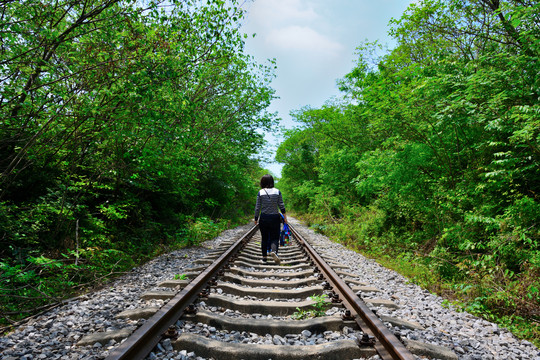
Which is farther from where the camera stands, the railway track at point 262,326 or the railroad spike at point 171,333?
the railroad spike at point 171,333

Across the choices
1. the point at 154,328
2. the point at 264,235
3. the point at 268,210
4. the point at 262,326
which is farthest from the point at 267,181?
the point at 154,328

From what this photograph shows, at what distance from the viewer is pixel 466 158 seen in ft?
20.7

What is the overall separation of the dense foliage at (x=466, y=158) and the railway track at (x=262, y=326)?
7.68 ft

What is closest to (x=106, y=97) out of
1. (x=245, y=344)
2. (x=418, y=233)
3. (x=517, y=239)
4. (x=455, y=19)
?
(x=245, y=344)

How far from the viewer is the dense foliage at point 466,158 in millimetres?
4281

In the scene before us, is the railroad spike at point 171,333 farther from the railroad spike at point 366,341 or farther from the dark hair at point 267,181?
the dark hair at point 267,181

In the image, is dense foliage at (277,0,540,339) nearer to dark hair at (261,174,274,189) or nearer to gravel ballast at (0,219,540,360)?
gravel ballast at (0,219,540,360)

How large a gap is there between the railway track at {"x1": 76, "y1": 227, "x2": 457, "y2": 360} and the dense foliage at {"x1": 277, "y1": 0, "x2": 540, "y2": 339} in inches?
92.2

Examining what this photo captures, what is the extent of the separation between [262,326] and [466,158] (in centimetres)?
615

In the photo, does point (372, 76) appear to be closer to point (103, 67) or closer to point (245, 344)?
point (103, 67)

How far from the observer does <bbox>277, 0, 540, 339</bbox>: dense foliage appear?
428 centimetres

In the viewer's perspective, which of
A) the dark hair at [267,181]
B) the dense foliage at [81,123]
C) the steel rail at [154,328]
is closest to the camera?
the steel rail at [154,328]

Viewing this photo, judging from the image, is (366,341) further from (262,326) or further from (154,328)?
(154,328)

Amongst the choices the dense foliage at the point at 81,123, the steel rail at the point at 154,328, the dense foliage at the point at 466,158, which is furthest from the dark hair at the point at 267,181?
the dense foliage at the point at 466,158
